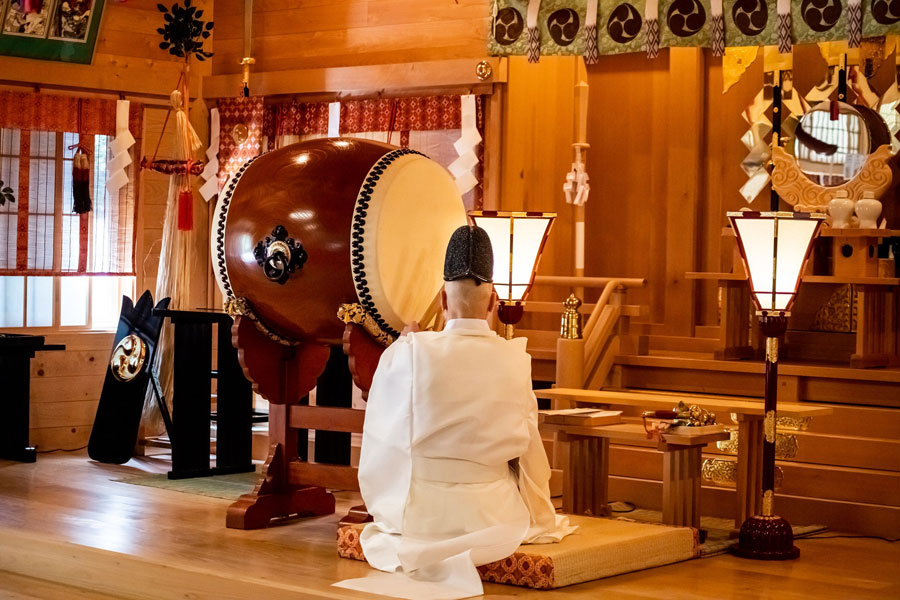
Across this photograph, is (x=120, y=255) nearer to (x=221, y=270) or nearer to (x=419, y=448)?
(x=221, y=270)

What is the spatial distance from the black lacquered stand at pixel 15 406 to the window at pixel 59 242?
0.63 metres

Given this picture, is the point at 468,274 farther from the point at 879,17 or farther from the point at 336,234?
the point at 879,17

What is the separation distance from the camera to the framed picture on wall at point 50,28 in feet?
25.1

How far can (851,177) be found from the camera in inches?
269

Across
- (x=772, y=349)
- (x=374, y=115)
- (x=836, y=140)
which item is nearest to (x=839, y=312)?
(x=836, y=140)

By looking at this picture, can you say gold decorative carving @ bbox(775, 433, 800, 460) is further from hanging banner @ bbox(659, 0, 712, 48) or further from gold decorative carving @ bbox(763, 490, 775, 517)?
hanging banner @ bbox(659, 0, 712, 48)

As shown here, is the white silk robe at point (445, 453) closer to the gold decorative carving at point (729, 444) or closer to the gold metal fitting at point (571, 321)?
the gold decorative carving at point (729, 444)

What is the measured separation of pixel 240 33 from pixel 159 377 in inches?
99.6

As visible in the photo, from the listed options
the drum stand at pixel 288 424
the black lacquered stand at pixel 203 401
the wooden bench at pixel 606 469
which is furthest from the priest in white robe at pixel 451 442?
the black lacquered stand at pixel 203 401

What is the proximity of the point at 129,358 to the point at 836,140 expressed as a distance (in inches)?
160

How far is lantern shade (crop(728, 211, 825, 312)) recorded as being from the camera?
15.8 ft

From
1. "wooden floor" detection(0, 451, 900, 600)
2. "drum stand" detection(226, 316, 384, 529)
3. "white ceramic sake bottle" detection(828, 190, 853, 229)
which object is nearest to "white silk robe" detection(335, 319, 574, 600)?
"wooden floor" detection(0, 451, 900, 600)

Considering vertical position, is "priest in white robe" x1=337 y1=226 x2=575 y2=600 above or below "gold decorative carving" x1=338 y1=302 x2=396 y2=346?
below

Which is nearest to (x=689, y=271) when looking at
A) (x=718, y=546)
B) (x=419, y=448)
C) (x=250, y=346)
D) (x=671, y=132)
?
(x=671, y=132)
